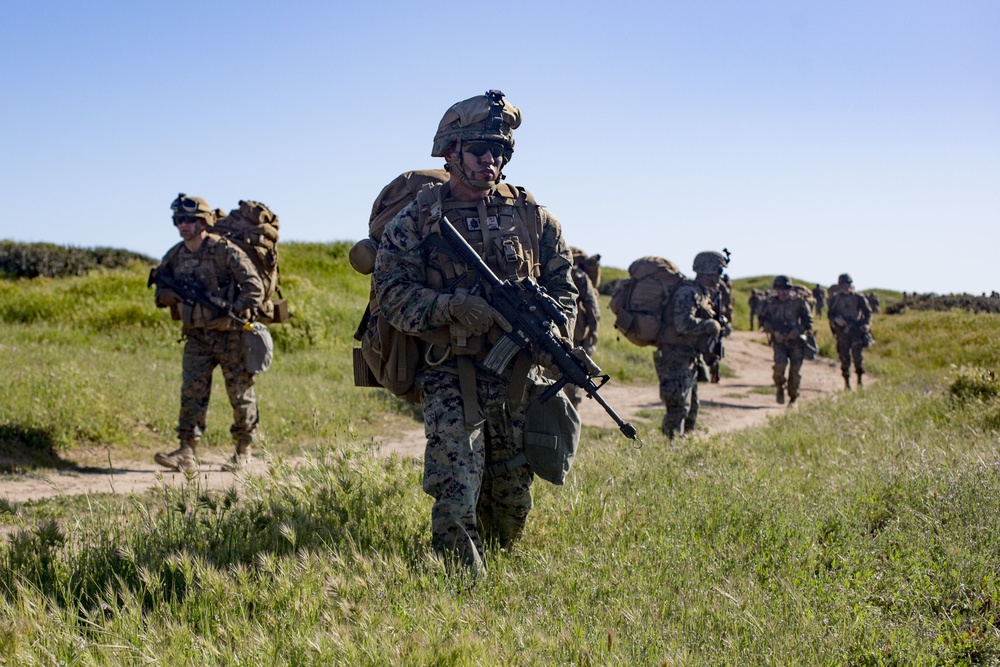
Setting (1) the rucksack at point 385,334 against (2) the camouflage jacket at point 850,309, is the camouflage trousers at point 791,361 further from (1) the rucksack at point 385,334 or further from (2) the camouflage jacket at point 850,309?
(1) the rucksack at point 385,334

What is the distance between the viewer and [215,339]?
838cm

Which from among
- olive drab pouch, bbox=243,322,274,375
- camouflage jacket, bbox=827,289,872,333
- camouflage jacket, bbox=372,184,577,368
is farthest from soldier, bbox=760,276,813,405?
camouflage jacket, bbox=372,184,577,368

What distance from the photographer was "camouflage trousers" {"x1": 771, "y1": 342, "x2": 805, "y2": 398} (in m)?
14.5

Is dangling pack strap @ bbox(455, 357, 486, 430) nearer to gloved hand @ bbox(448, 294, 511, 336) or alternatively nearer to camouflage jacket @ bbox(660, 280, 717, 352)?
gloved hand @ bbox(448, 294, 511, 336)

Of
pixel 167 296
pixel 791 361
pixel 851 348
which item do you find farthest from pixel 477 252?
pixel 851 348

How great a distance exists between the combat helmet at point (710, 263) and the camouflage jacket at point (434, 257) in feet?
21.7

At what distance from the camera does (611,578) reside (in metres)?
3.75

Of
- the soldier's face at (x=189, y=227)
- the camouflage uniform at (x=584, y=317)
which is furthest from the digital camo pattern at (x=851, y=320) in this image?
the soldier's face at (x=189, y=227)

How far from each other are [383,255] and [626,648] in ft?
7.17

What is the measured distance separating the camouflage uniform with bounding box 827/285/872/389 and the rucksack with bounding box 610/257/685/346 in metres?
8.83

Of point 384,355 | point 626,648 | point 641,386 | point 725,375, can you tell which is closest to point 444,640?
point 626,648

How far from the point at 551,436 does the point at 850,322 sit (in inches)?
562

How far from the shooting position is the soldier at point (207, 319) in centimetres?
819

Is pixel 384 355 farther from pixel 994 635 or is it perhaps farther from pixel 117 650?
pixel 994 635
